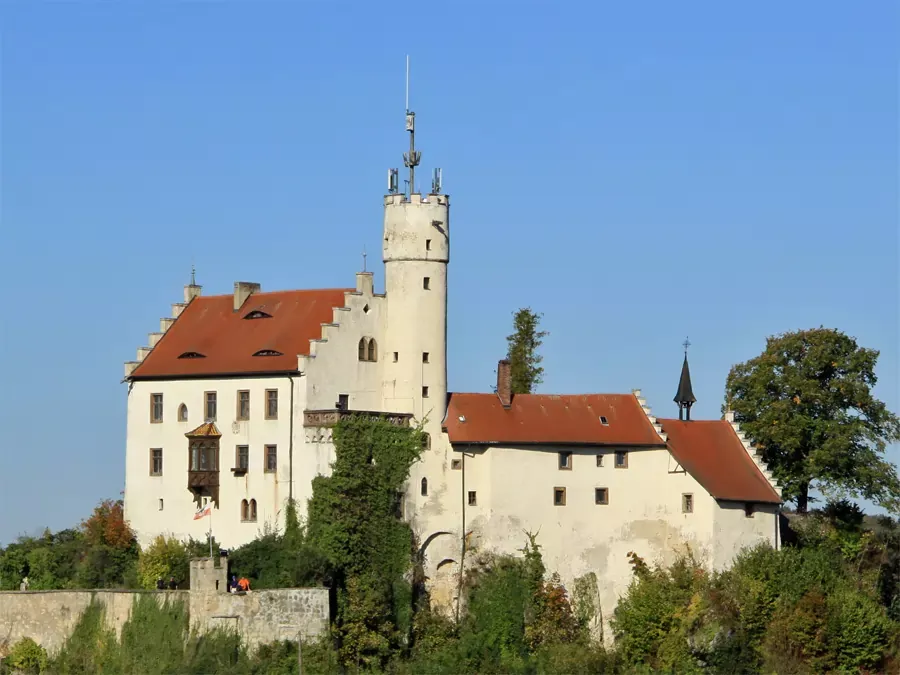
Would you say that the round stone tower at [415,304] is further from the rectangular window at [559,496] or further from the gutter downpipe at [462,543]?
the rectangular window at [559,496]

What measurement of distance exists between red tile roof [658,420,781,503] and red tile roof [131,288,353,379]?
13480mm

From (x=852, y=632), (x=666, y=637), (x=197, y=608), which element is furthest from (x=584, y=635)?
(x=197, y=608)

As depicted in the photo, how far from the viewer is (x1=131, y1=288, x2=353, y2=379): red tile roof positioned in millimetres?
85188

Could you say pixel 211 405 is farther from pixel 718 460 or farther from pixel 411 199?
pixel 718 460

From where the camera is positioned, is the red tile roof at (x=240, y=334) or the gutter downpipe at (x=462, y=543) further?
the red tile roof at (x=240, y=334)

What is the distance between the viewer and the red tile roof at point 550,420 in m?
85.9

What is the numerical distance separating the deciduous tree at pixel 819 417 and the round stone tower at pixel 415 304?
13.2 m

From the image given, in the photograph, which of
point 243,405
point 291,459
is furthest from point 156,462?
point 291,459

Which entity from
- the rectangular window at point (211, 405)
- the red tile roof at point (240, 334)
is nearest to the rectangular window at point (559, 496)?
the red tile roof at point (240, 334)

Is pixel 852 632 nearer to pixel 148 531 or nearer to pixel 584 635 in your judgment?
pixel 584 635

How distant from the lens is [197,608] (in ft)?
254

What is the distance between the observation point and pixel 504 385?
8756cm

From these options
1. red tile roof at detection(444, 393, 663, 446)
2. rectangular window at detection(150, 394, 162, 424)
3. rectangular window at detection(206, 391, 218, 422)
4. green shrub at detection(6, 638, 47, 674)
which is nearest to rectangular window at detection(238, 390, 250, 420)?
rectangular window at detection(206, 391, 218, 422)

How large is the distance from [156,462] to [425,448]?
394 inches
